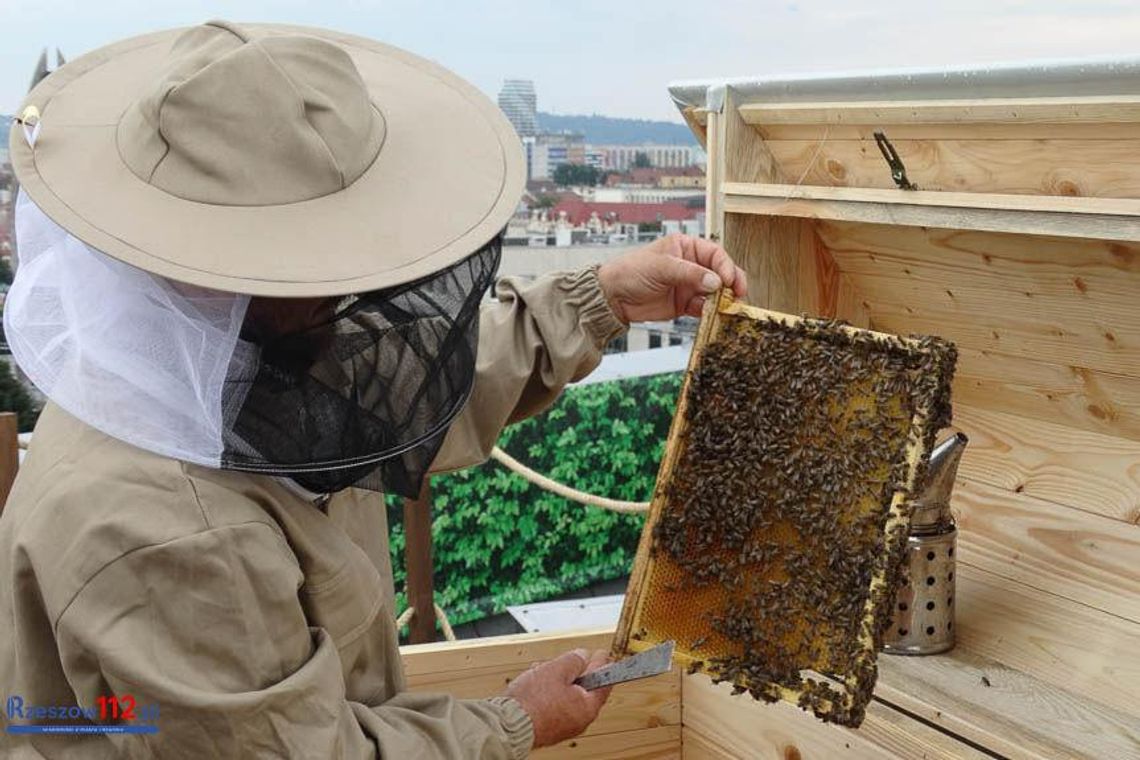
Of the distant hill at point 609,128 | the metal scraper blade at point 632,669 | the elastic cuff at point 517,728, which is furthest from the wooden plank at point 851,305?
the distant hill at point 609,128

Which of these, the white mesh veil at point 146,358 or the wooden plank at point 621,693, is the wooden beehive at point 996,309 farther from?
the white mesh veil at point 146,358

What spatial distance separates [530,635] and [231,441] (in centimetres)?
163

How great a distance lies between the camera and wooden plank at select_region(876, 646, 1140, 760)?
221 centimetres

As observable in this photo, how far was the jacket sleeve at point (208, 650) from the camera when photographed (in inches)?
56.2

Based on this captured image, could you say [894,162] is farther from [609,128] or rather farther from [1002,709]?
[609,128]

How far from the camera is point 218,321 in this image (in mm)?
1503

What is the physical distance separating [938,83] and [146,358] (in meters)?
1.50

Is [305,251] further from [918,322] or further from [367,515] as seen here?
[918,322]

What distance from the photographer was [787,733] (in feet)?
8.89

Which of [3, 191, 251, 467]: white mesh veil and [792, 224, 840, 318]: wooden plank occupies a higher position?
[3, 191, 251, 467]: white mesh veil

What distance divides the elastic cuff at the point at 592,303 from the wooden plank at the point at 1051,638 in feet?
3.41

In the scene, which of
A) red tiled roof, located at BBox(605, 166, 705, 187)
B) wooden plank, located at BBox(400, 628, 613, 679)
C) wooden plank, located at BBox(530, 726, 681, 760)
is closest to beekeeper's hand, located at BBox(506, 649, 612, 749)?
wooden plank, located at BBox(400, 628, 613, 679)

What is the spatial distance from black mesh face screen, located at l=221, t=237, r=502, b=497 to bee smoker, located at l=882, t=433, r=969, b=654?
1.20 metres

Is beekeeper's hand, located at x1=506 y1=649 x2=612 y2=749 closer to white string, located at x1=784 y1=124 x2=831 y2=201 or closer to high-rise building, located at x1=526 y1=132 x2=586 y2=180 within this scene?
white string, located at x1=784 y1=124 x2=831 y2=201
